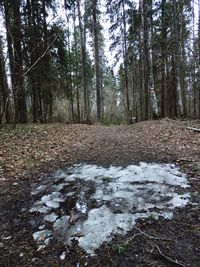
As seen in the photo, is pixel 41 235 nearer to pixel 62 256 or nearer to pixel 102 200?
pixel 62 256

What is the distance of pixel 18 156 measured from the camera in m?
6.78

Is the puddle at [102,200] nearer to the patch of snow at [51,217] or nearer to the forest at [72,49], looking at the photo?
the patch of snow at [51,217]

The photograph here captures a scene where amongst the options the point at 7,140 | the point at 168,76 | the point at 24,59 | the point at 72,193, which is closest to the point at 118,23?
the point at 168,76

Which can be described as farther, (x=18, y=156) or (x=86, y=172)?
(x=18, y=156)

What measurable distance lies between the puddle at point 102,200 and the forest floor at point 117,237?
0.48 ft

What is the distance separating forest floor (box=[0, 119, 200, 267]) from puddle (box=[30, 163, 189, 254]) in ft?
0.48

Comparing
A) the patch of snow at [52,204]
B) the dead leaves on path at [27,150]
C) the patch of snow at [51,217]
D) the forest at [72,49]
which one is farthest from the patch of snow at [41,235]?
the forest at [72,49]

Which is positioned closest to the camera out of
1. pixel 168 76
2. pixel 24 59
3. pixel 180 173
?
pixel 180 173

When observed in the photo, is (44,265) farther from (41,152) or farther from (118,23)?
(118,23)

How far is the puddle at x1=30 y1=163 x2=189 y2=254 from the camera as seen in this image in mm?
3121

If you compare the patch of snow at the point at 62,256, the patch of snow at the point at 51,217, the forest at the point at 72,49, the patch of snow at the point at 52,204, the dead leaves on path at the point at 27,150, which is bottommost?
the patch of snow at the point at 62,256

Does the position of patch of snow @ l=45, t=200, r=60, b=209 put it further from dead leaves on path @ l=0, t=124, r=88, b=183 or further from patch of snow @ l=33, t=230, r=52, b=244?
dead leaves on path @ l=0, t=124, r=88, b=183

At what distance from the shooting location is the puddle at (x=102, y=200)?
3.12 meters

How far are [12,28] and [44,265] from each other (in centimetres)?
1180
